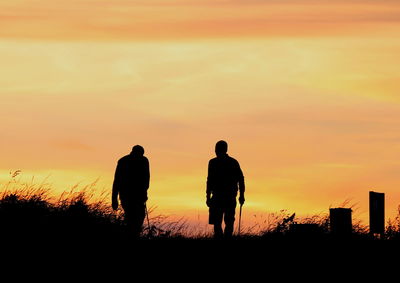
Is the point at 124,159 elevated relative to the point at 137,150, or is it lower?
lower

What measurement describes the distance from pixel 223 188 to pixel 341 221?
303 centimetres

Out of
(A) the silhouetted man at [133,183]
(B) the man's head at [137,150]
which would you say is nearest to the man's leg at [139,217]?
(A) the silhouetted man at [133,183]

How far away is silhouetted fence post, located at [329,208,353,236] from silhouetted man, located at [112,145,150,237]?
14.6 feet

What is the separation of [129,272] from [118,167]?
5619mm

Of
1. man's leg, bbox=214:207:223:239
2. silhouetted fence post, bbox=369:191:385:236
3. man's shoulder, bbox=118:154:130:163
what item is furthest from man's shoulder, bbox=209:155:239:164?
silhouetted fence post, bbox=369:191:385:236

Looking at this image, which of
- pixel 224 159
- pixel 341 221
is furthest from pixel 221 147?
pixel 341 221

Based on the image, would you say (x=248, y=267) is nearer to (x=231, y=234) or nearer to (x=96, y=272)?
(x=96, y=272)

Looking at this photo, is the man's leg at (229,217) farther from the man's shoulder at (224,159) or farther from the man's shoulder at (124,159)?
the man's shoulder at (124,159)

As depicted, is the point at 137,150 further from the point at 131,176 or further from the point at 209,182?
the point at 209,182

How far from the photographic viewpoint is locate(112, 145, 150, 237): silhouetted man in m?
22.9

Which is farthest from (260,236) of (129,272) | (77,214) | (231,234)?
(129,272)

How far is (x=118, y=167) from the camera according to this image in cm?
2311

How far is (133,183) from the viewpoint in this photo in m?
23.1

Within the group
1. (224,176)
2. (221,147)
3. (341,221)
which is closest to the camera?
(221,147)
